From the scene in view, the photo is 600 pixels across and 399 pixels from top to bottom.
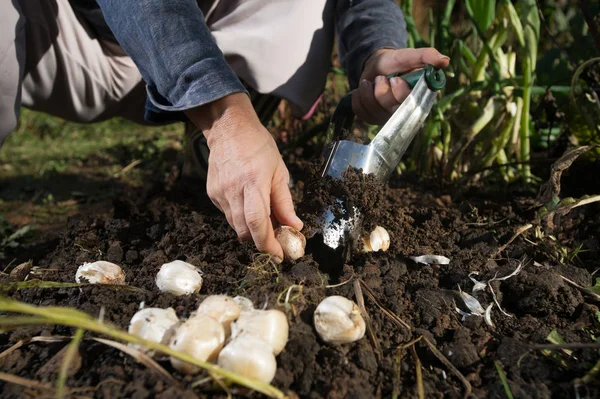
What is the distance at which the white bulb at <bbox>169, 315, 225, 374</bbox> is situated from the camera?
888 mm

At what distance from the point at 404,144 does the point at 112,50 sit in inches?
47.4

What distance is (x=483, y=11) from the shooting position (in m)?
1.95

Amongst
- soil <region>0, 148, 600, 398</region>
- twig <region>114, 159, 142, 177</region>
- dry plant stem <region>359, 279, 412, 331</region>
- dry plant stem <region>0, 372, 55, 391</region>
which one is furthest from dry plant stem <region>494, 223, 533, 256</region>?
twig <region>114, 159, 142, 177</region>

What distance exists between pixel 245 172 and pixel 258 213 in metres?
0.10

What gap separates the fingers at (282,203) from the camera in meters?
1.19

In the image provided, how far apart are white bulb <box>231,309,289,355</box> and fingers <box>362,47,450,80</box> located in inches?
35.4

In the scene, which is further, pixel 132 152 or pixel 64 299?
pixel 132 152

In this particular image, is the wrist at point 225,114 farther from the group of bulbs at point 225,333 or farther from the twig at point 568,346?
the twig at point 568,346

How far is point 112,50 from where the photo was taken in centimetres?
193

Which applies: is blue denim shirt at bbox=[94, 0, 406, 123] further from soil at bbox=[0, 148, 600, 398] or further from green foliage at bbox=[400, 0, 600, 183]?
green foliage at bbox=[400, 0, 600, 183]

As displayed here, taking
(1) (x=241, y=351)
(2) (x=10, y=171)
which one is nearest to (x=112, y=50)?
(2) (x=10, y=171)

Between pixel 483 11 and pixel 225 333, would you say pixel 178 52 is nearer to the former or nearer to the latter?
pixel 225 333

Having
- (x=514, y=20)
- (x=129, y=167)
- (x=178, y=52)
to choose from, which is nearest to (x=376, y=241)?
(x=178, y=52)

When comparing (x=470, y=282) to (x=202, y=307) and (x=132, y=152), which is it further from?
(x=132, y=152)
